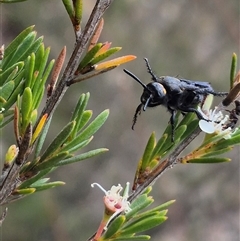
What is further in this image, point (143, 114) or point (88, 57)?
point (143, 114)

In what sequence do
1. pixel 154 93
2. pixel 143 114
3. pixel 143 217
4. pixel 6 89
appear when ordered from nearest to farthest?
pixel 6 89 < pixel 143 217 < pixel 154 93 < pixel 143 114

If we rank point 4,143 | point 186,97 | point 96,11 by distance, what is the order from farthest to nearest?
1. point 4,143
2. point 186,97
3. point 96,11

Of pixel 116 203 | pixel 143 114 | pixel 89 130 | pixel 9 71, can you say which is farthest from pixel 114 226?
pixel 143 114

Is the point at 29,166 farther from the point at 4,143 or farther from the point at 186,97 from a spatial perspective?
the point at 4,143

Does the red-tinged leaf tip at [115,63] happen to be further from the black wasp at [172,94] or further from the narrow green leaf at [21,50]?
the black wasp at [172,94]

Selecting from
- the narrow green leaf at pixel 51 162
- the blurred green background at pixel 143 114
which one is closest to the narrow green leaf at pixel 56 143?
the narrow green leaf at pixel 51 162

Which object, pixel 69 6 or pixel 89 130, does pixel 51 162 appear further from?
pixel 69 6

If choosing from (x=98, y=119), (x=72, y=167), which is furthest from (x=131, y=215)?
(x=72, y=167)
